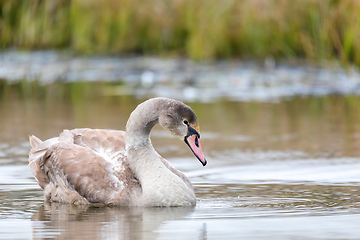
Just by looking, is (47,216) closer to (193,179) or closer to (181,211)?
(181,211)

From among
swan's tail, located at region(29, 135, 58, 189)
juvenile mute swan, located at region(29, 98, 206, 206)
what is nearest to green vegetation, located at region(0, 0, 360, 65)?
swan's tail, located at region(29, 135, 58, 189)

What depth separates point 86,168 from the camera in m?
7.71

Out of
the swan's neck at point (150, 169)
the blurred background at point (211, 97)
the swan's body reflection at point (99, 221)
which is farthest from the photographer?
the swan's neck at point (150, 169)

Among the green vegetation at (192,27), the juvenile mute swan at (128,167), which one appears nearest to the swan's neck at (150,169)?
the juvenile mute swan at (128,167)

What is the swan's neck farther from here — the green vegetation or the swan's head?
the green vegetation

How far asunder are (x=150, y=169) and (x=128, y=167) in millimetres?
319

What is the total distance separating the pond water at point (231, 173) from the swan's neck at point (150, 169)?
6.0 inches

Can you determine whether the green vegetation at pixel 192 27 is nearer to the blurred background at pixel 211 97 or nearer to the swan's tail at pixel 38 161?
the blurred background at pixel 211 97

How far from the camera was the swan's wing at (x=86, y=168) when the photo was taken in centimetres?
754

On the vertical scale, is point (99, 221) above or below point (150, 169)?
below

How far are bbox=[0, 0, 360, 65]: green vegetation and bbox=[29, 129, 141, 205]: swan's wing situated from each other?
9551 millimetres

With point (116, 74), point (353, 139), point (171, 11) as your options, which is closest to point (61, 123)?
point (353, 139)

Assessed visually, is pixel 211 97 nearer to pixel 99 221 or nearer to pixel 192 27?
pixel 192 27

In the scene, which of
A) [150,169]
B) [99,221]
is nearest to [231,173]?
[150,169]
